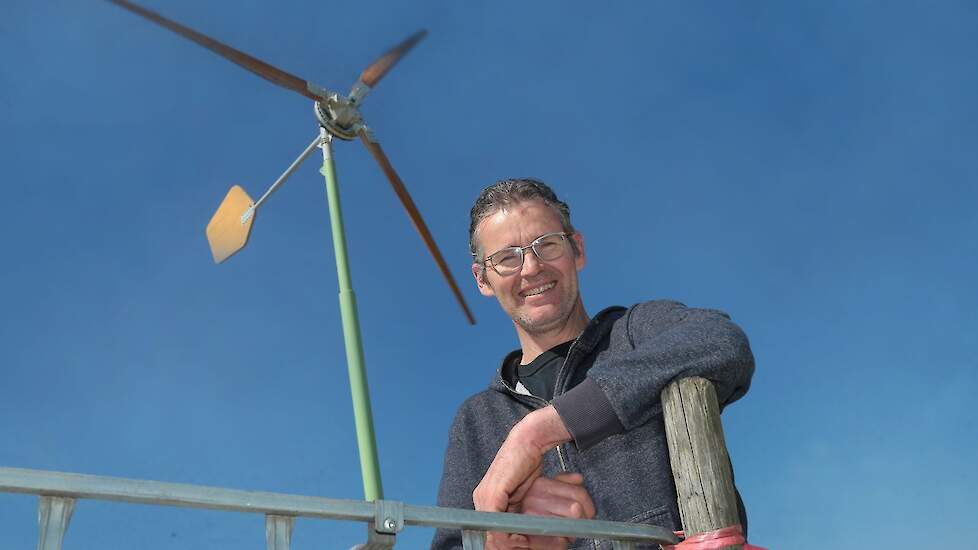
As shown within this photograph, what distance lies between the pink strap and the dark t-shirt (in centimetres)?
122

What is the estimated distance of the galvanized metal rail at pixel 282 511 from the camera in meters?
1.85

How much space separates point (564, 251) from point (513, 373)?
65cm

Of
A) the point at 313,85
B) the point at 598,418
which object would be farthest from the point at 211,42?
the point at 598,418

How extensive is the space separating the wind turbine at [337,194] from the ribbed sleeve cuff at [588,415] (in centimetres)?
828

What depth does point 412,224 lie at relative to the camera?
53.0 ft

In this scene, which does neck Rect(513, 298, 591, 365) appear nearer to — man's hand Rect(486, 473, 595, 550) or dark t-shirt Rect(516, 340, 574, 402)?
dark t-shirt Rect(516, 340, 574, 402)

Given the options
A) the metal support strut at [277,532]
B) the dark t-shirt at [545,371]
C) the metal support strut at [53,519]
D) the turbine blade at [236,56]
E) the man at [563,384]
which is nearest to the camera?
the metal support strut at [53,519]

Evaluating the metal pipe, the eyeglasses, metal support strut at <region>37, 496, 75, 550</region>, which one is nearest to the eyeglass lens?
the eyeglasses

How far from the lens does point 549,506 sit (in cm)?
264

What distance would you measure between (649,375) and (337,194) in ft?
38.7

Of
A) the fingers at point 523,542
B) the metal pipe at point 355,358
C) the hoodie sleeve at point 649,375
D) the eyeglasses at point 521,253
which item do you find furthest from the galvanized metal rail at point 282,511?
the metal pipe at point 355,358

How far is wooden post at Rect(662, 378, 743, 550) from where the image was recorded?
8.86ft

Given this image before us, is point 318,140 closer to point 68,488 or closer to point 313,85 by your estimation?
point 313,85

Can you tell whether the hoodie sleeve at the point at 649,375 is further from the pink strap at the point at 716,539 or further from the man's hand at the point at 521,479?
the pink strap at the point at 716,539
